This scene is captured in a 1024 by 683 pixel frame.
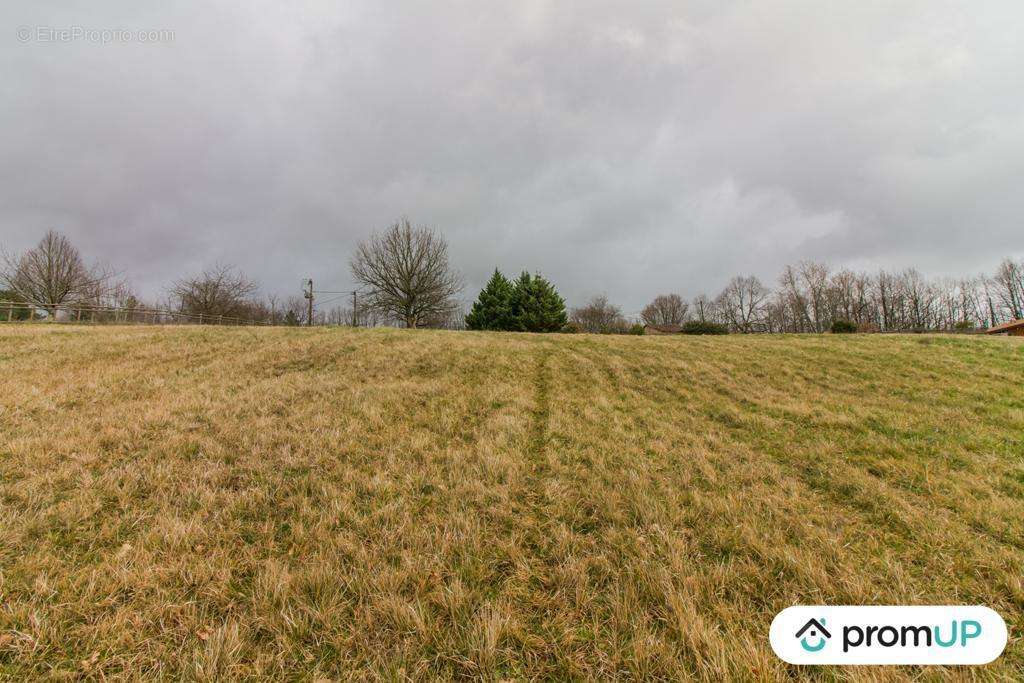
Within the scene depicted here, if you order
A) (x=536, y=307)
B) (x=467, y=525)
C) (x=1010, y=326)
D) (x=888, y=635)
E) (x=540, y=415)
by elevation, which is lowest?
(x=888, y=635)

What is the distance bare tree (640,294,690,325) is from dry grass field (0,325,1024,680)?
9175cm

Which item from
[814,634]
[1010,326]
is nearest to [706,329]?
[1010,326]

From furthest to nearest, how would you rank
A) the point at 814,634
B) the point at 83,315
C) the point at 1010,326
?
the point at 1010,326, the point at 83,315, the point at 814,634

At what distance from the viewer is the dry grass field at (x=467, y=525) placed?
2670 millimetres

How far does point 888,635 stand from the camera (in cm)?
296

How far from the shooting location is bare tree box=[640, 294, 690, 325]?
9550cm

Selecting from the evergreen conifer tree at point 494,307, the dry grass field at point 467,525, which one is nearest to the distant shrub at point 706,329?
the evergreen conifer tree at point 494,307

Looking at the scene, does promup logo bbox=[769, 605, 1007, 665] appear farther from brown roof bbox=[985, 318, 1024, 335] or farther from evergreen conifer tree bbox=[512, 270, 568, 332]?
brown roof bbox=[985, 318, 1024, 335]

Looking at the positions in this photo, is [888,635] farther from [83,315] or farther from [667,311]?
[667,311]

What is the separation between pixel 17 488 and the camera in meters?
4.50

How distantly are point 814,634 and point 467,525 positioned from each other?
11.2 ft

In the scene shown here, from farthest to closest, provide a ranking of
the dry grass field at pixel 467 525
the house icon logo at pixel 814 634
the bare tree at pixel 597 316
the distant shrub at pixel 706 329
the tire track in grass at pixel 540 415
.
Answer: the bare tree at pixel 597 316, the distant shrub at pixel 706 329, the tire track in grass at pixel 540 415, the house icon logo at pixel 814 634, the dry grass field at pixel 467 525

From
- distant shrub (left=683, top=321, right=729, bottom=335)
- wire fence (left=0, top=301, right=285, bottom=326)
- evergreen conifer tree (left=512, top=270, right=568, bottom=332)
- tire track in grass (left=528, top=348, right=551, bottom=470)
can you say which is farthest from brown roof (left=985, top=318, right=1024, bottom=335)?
wire fence (left=0, top=301, right=285, bottom=326)

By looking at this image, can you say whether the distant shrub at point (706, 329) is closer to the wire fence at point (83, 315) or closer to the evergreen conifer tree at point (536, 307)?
the evergreen conifer tree at point (536, 307)
